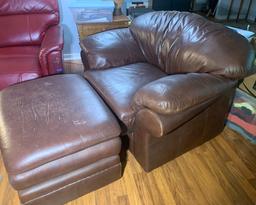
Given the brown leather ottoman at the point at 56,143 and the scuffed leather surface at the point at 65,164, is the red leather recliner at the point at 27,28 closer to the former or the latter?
the brown leather ottoman at the point at 56,143

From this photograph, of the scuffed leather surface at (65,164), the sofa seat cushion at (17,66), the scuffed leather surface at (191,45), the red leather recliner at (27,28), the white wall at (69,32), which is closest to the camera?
the scuffed leather surface at (65,164)

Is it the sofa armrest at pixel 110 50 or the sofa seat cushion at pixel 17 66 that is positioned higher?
the sofa armrest at pixel 110 50

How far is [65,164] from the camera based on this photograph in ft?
3.58

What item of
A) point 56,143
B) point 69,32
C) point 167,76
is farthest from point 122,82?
point 69,32

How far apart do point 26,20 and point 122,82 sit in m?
1.16

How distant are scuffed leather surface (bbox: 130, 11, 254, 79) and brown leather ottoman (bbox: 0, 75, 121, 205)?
0.61 meters

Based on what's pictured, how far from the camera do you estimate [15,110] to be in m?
1.24

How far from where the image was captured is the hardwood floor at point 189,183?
130cm

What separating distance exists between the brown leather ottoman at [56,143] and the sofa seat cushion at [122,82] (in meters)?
0.09

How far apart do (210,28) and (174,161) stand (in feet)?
2.98

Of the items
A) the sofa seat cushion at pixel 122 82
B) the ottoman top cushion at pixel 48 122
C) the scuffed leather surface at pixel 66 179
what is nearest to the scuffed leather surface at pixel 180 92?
the sofa seat cushion at pixel 122 82

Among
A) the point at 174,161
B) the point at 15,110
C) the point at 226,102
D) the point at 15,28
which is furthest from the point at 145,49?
the point at 15,28

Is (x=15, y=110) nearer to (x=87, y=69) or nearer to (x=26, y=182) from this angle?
(x=26, y=182)

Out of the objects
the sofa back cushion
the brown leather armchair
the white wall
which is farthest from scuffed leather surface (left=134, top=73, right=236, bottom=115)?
the white wall
